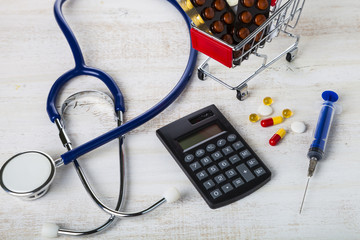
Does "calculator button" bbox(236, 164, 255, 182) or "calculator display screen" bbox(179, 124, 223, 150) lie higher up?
"calculator display screen" bbox(179, 124, 223, 150)

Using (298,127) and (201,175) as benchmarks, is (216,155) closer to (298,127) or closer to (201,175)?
(201,175)

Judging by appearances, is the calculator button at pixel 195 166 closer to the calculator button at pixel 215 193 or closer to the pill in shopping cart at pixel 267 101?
the calculator button at pixel 215 193

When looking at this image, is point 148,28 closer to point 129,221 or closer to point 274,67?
point 274,67

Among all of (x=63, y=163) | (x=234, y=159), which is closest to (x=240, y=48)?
(x=234, y=159)

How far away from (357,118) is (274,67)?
21 cm

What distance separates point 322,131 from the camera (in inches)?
31.0

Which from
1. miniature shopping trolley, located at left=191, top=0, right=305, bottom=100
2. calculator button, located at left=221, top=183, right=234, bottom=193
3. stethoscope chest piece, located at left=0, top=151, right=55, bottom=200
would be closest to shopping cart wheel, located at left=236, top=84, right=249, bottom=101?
miniature shopping trolley, located at left=191, top=0, right=305, bottom=100

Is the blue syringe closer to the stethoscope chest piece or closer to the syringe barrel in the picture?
the syringe barrel

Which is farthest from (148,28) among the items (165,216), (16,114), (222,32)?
(165,216)

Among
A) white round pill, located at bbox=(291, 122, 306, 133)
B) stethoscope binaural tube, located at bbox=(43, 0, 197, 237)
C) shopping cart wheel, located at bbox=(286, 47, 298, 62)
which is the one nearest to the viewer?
stethoscope binaural tube, located at bbox=(43, 0, 197, 237)

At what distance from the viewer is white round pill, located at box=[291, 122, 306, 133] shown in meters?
0.81

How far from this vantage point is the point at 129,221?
708 millimetres

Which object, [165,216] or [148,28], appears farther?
[148,28]

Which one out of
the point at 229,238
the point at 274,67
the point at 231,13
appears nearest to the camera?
the point at 229,238
